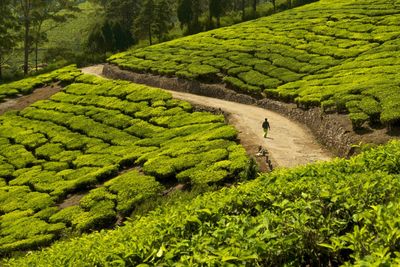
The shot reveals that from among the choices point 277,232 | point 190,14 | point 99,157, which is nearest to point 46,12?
point 190,14

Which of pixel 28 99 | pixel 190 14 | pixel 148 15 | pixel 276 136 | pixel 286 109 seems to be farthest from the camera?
pixel 190 14

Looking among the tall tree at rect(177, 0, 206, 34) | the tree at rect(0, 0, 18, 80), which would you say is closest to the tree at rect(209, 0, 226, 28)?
the tall tree at rect(177, 0, 206, 34)

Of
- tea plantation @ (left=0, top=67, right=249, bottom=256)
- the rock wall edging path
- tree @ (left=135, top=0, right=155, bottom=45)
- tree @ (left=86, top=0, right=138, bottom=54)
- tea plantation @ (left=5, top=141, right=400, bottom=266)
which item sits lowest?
tea plantation @ (left=0, top=67, right=249, bottom=256)

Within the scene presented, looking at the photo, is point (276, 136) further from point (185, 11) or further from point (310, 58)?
point (185, 11)

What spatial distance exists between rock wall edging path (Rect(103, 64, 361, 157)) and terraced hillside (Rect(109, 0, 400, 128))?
26.1 inches

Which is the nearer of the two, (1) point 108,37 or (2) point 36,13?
(2) point 36,13

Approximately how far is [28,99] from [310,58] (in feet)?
96.8

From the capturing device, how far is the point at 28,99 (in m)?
46.7

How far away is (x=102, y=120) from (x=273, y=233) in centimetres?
2965

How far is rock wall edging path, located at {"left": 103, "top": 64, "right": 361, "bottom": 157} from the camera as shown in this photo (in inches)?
922

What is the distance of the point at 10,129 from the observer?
37.3 meters

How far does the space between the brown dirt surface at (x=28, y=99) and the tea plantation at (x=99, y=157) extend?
2901mm

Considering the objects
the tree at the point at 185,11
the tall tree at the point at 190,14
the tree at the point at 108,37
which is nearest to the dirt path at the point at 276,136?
the tree at the point at 108,37

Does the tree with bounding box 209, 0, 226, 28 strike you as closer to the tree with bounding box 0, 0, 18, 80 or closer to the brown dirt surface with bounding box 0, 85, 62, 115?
the tree with bounding box 0, 0, 18, 80
